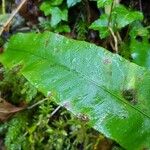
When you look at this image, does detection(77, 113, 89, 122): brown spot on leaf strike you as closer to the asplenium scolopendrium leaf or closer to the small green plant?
the asplenium scolopendrium leaf

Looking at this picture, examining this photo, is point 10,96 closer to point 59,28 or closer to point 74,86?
point 59,28

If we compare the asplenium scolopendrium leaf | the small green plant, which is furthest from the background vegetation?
the asplenium scolopendrium leaf

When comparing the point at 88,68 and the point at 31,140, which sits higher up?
the point at 88,68

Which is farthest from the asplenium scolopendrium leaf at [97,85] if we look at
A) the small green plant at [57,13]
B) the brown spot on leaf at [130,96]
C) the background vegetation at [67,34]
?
the small green plant at [57,13]

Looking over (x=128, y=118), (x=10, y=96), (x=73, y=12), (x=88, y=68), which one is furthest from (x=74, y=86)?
(x=73, y=12)

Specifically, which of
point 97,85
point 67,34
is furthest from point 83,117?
point 67,34

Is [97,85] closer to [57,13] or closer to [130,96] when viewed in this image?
[130,96]

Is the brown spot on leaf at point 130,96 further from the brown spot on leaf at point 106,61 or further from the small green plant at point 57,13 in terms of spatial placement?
the small green plant at point 57,13

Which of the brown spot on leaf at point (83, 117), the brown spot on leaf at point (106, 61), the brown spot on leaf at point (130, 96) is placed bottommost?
the brown spot on leaf at point (83, 117)
